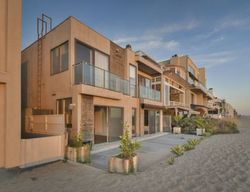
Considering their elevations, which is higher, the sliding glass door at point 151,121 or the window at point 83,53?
the window at point 83,53

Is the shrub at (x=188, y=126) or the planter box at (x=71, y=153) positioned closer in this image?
the planter box at (x=71, y=153)

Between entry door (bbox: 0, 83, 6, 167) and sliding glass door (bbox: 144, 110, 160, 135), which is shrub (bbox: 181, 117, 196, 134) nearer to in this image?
sliding glass door (bbox: 144, 110, 160, 135)

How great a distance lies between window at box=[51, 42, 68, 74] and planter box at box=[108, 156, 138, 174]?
23.5ft

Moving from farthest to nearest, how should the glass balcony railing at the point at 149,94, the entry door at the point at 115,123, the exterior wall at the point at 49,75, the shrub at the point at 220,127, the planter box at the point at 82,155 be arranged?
the shrub at the point at 220,127 → the glass balcony railing at the point at 149,94 → the entry door at the point at 115,123 → the exterior wall at the point at 49,75 → the planter box at the point at 82,155

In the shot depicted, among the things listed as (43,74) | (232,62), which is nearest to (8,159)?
(43,74)

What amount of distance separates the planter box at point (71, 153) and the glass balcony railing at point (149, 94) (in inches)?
422

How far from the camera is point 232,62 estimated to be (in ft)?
65.3

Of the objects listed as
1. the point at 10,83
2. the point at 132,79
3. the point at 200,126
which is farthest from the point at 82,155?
the point at 200,126

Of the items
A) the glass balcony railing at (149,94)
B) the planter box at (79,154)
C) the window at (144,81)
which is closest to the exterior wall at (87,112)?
the planter box at (79,154)

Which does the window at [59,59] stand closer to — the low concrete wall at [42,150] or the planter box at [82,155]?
the low concrete wall at [42,150]

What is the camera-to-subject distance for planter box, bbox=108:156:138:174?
6723mm

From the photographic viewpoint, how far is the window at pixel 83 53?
12.0m

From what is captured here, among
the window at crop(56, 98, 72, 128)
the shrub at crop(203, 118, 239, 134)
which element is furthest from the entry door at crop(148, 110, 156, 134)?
the window at crop(56, 98, 72, 128)

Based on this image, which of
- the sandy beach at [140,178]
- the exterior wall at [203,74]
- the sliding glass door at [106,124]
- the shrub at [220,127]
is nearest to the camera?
the sandy beach at [140,178]
